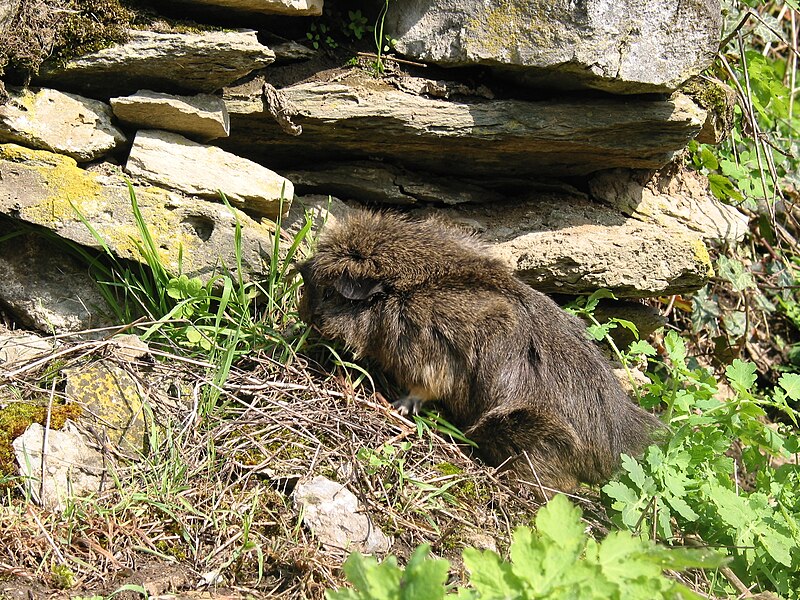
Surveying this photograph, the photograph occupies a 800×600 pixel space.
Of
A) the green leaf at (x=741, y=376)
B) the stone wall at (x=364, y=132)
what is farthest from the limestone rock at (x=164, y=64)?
the green leaf at (x=741, y=376)

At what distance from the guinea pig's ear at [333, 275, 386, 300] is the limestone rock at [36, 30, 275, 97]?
1470mm

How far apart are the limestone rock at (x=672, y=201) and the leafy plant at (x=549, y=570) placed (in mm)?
3814

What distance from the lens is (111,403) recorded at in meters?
4.16

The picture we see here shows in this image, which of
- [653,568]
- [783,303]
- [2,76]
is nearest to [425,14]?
[2,76]

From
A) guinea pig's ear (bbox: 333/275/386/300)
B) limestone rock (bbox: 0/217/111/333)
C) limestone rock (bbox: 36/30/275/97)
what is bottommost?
limestone rock (bbox: 0/217/111/333)

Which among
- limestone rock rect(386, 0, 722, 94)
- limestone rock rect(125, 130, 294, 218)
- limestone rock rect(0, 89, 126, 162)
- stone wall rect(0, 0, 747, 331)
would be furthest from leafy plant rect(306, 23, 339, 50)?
limestone rock rect(0, 89, 126, 162)

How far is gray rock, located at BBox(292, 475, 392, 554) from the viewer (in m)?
3.84

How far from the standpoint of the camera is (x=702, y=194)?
643 cm

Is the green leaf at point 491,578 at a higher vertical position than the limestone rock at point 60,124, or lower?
lower

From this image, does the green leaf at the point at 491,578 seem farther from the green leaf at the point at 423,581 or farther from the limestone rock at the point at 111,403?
the limestone rock at the point at 111,403

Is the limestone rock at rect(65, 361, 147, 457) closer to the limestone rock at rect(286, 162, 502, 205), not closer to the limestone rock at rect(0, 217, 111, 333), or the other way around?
the limestone rock at rect(0, 217, 111, 333)

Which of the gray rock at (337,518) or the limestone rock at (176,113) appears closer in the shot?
the gray rock at (337,518)

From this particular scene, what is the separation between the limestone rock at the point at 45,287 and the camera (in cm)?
482

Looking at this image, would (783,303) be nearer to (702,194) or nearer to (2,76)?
(702,194)
